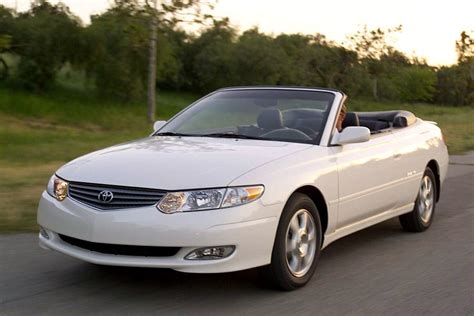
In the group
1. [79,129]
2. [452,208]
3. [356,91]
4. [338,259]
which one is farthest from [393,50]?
[338,259]

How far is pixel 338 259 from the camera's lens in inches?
240

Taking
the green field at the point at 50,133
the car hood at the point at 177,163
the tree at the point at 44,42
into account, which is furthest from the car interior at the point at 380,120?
the tree at the point at 44,42

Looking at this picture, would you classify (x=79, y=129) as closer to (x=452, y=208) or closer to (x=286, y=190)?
(x=452, y=208)

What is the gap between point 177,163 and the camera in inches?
193

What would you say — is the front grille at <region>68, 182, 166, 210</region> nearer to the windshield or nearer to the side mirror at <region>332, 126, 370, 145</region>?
the windshield

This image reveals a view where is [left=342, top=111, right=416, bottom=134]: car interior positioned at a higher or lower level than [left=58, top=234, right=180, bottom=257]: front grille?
higher

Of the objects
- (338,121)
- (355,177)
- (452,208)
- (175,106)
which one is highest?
(338,121)

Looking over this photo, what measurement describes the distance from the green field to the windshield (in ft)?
6.40

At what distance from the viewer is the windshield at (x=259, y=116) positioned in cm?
591

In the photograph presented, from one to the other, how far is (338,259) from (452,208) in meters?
3.31

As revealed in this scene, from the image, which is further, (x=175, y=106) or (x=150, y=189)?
(x=175, y=106)

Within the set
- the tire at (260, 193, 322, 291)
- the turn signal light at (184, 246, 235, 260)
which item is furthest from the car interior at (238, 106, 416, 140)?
the turn signal light at (184, 246, 235, 260)

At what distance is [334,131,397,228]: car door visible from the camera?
5727 millimetres

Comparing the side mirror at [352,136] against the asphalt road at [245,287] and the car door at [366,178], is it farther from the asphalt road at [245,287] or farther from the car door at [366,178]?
the asphalt road at [245,287]
